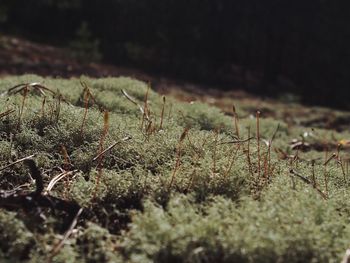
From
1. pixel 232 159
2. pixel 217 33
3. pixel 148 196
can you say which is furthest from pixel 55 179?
pixel 217 33

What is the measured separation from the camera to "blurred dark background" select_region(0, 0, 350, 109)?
635 inches

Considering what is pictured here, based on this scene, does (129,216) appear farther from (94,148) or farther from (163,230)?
(94,148)

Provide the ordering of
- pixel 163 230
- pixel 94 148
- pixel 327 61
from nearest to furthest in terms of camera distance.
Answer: pixel 163 230
pixel 94 148
pixel 327 61

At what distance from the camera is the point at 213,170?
3.07 metres

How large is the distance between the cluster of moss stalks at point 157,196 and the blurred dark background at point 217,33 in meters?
12.2

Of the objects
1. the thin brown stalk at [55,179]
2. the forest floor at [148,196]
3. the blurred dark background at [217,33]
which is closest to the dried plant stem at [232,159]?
the forest floor at [148,196]

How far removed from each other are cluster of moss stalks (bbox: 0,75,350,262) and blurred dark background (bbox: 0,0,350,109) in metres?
12.2

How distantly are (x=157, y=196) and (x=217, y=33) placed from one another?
558 inches

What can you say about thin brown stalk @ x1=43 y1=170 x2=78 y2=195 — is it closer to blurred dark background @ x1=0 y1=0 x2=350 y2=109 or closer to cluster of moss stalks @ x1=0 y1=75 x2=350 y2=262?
cluster of moss stalks @ x1=0 y1=75 x2=350 y2=262

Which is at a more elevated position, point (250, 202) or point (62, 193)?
point (250, 202)

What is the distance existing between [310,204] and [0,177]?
67.0 inches

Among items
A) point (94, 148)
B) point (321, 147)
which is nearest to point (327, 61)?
point (321, 147)

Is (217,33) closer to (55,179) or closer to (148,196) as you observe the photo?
(55,179)

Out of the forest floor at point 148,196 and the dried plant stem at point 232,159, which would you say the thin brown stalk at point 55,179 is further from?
the dried plant stem at point 232,159
